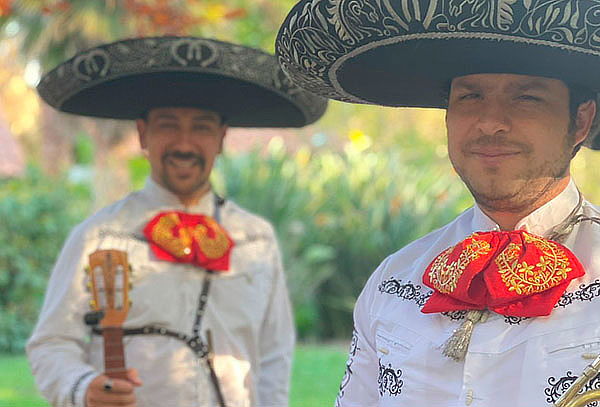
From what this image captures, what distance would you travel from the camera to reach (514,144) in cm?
286

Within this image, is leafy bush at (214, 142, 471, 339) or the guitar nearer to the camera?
the guitar

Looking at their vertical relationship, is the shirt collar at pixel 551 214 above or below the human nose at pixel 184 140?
below

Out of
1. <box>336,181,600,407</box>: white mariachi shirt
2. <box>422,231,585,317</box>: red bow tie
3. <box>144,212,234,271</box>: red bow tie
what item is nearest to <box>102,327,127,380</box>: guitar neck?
<box>144,212,234,271</box>: red bow tie

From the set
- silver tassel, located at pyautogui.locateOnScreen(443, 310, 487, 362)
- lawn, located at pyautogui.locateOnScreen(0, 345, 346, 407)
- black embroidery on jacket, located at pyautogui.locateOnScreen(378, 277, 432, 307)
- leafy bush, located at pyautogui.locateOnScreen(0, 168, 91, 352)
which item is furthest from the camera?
leafy bush, located at pyautogui.locateOnScreen(0, 168, 91, 352)

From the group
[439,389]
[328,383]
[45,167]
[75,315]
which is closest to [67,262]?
[75,315]

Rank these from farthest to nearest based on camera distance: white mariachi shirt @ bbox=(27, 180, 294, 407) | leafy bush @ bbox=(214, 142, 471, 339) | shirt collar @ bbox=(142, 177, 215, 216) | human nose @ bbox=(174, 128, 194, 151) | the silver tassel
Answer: leafy bush @ bbox=(214, 142, 471, 339)
shirt collar @ bbox=(142, 177, 215, 216)
human nose @ bbox=(174, 128, 194, 151)
white mariachi shirt @ bbox=(27, 180, 294, 407)
the silver tassel

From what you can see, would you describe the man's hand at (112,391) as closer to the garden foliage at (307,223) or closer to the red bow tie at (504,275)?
the red bow tie at (504,275)

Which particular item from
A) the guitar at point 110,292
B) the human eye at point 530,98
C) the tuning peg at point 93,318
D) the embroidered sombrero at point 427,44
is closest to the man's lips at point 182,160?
the guitar at point 110,292

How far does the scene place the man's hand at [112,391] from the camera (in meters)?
4.30

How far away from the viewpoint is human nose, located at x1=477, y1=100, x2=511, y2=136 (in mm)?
2873

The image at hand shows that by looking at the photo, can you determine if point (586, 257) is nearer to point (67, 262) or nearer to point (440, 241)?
point (440, 241)

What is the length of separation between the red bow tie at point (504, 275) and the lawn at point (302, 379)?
647 cm

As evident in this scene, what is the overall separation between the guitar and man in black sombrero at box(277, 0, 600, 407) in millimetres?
1571

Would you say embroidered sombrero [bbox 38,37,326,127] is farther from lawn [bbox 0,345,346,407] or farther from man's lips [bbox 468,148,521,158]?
lawn [bbox 0,345,346,407]
